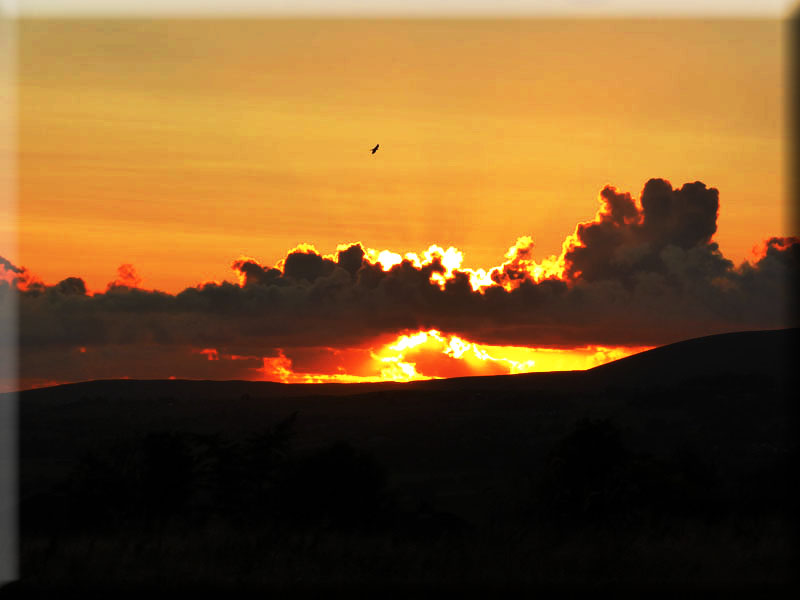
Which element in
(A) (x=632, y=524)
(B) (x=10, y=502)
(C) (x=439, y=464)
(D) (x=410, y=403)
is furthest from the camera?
(D) (x=410, y=403)

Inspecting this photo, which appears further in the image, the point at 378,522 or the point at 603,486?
the point at 603,486

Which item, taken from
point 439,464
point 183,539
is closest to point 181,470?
point 183,539

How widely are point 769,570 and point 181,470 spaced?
1595 centimetres

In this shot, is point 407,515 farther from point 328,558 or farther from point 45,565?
point 45,565

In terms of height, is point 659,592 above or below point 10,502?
below

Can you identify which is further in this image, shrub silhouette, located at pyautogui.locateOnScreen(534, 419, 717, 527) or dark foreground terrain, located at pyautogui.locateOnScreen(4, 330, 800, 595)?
shrub silhouette, located at pyautogui.locateOnScreen(534, 419, 717, 527)

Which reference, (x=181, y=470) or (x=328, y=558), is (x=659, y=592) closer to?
(x=328, y=558)

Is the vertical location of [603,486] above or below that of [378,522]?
above

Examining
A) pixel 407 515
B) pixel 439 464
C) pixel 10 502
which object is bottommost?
pixel 439 464

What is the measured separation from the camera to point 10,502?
654 inches

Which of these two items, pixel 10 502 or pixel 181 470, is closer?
pixel 10 502

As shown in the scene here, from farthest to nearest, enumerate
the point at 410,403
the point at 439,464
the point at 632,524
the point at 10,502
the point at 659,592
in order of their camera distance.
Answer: the point at 410,403 < the point at 439,464 < the point at 632,524 < the point at 10,502 < the point at 659,592

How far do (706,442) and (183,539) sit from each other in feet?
185

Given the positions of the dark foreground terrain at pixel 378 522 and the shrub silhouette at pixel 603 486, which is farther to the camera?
the shrub silhouette at pixel 603 486
